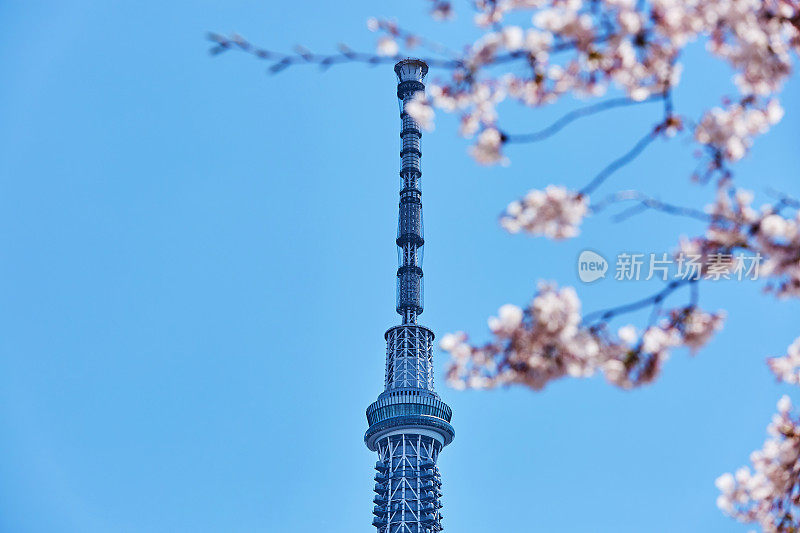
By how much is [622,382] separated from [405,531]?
71347 mm

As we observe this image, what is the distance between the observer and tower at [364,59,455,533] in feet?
246

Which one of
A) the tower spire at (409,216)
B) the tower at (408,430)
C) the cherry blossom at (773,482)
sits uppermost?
the tower spire at (409,216)

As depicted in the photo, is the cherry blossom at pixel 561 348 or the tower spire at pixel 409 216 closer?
the cherry blossom at pixel 561 348

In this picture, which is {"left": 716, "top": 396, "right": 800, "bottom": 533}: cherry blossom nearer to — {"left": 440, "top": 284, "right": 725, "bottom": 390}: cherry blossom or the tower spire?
{"left": 440, "top": 284, "right": 725, "bottom": 390}: cherry blossom

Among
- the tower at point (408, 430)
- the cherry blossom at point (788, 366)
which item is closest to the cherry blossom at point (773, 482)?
the cherry blossom at point (788, 366)

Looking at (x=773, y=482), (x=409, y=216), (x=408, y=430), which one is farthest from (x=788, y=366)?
(x=409, y=216)

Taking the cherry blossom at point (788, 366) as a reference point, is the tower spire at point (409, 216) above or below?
above

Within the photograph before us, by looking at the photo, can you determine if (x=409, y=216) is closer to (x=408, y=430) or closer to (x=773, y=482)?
(x=408, y=430)

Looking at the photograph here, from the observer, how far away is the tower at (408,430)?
246 feet

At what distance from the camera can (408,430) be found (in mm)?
75875

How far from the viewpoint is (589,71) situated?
21.0 ft

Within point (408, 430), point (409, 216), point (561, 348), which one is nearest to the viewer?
point (561, 348)

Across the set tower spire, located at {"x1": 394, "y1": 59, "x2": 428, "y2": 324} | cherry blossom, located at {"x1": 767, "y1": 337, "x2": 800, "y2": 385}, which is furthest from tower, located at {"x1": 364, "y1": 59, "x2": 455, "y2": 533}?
cherry blossom, located at {"x1": 767, "y1": 337, "x2": 800, "y2": 385}

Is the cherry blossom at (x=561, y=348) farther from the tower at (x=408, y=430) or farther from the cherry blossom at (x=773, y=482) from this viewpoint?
the tower at (x=408, y=430)
